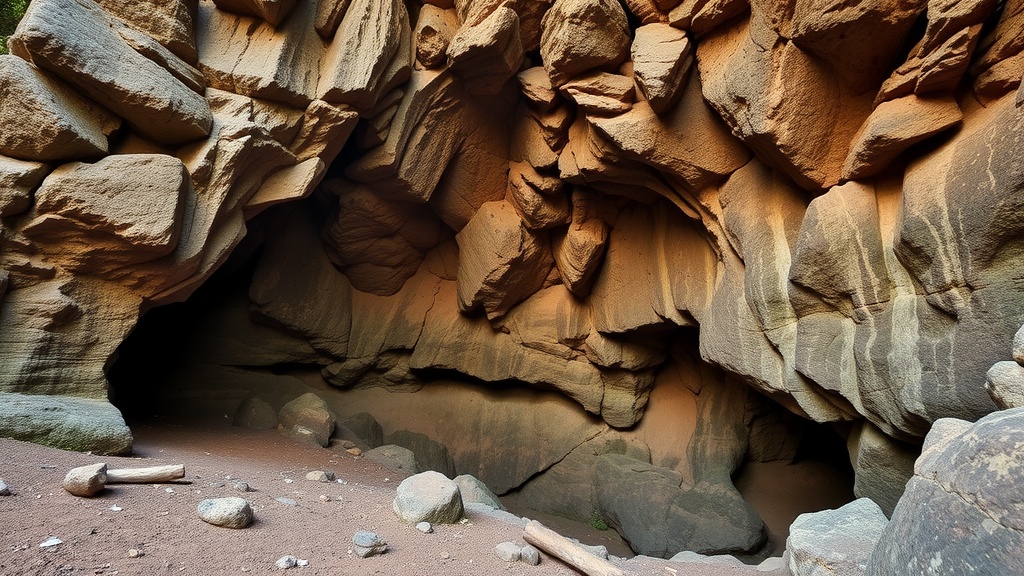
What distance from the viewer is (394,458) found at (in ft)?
24.1

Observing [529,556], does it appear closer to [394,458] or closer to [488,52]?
[394,458]

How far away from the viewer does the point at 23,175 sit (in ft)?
14.6

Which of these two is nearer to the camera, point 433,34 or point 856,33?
point 856,33

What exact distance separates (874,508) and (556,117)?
18.2ft

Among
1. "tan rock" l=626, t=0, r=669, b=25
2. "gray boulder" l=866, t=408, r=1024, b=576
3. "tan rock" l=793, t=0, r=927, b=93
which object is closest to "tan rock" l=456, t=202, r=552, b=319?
"tan rock" l=626, t=0, r=669, b=25

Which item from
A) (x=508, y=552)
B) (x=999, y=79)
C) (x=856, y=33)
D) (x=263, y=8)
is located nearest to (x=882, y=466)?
(x=999, y=79)

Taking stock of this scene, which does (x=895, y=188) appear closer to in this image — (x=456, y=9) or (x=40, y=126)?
(x=456, y=9)

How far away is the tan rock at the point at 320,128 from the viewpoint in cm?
625

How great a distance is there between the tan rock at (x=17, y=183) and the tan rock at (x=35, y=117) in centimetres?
11

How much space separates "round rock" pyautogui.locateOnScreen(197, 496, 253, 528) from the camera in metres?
2.79

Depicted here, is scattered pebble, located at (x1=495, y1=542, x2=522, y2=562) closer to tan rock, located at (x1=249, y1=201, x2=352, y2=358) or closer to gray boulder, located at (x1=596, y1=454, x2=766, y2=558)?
gray boulder, located at (x1=596, y1=454, x2=766, y2=558)

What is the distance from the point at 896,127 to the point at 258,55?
20.3ft

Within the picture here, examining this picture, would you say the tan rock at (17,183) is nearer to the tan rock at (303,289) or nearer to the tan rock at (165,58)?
the tan rock at (165,58)

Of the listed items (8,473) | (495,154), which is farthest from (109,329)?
(495,154)
